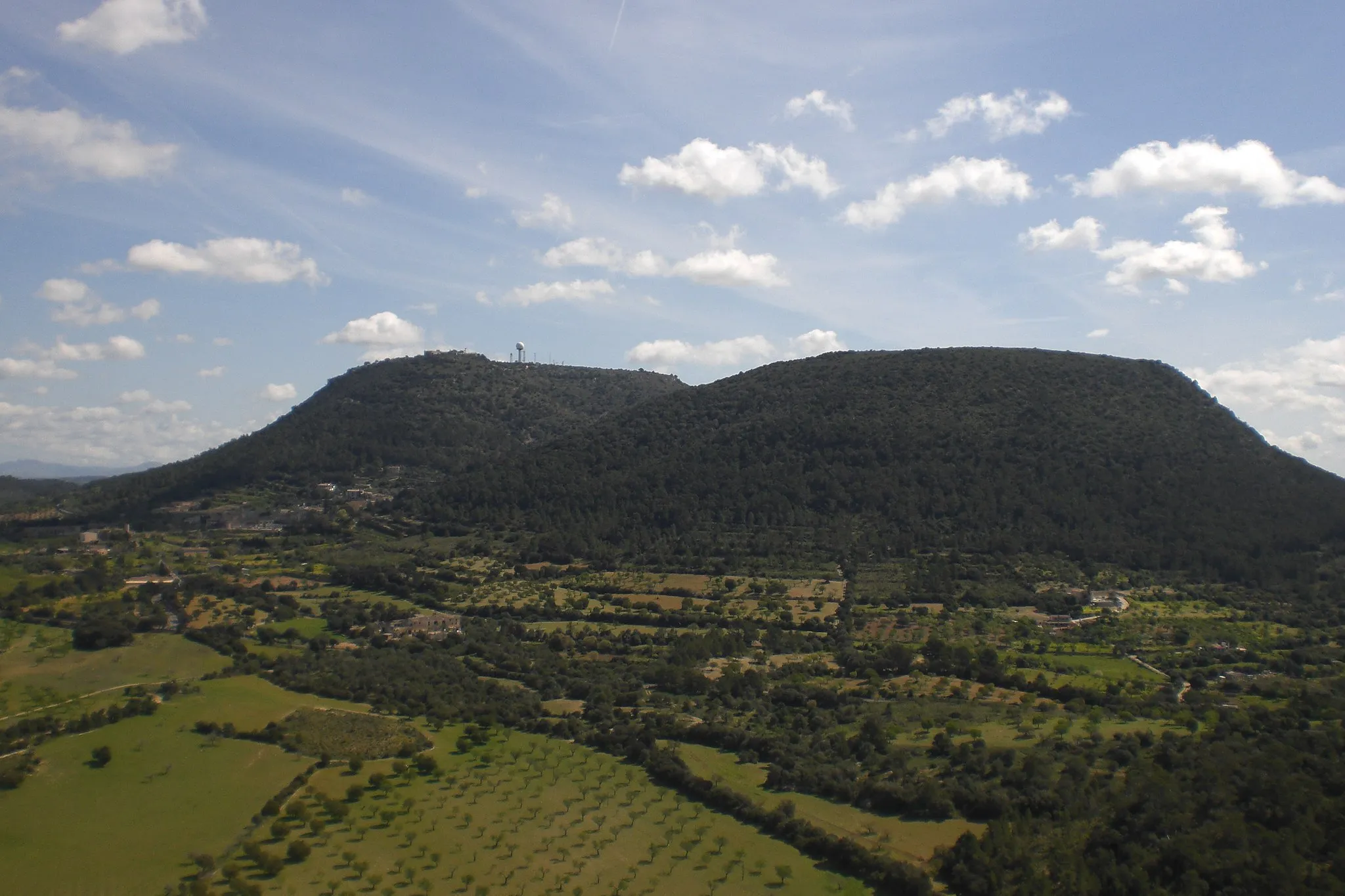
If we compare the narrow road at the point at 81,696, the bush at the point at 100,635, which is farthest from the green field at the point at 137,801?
the bush at the point at 100,635

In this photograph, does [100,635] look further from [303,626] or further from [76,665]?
[303,626]

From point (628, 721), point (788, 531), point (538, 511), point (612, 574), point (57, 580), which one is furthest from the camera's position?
point (538, 511)

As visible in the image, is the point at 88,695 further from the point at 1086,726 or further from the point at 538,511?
the point at 538,511

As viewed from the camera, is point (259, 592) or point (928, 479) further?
point (928, 479)

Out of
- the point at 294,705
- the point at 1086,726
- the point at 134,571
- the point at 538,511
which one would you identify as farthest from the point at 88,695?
the point at 538,511

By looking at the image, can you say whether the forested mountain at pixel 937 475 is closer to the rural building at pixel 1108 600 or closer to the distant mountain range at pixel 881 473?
the distant mountain range at pixel 881 473

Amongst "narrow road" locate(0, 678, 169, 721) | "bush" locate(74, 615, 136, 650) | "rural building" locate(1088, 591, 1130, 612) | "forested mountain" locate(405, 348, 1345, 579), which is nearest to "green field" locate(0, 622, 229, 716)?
"narrow road" locate(0, 678, 169, 721)
